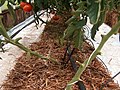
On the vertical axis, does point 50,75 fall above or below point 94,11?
below

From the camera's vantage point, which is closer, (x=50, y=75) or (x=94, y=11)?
(x=94, y=11)

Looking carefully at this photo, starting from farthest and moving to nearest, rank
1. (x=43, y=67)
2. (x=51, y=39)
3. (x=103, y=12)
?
(x=51, y=39), (x=43, y=67), (x=103, y=12)

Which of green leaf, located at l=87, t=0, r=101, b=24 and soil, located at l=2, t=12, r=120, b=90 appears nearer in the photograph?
green leaf, located at l=87, t=0, r=101, b=24

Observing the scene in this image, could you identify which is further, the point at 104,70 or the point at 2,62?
the point at 2,62

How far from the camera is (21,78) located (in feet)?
4.17

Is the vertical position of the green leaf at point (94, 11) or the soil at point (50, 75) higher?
the green leaf at point (94, 11)

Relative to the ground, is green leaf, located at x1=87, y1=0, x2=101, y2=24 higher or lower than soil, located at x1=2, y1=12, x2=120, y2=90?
higher

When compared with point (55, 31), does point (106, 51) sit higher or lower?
lower

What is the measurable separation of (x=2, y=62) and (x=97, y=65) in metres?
0.55

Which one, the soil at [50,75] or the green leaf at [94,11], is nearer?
the green leaf at [94,11]

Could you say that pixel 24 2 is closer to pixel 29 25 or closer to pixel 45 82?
pixel 45 82

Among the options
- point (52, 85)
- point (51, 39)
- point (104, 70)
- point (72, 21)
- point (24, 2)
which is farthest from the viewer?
point (51, 39)

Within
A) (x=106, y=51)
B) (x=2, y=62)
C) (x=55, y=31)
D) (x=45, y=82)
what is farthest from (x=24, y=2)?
(x=106, y=51)

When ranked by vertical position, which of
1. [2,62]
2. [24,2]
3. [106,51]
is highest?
[24,2]
